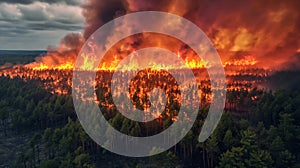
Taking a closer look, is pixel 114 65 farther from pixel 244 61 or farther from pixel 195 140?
pixel 195 140

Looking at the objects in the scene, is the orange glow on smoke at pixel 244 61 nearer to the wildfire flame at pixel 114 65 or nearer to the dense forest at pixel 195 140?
the wildfire flame at pixel 114 65

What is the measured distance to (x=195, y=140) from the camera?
2196 inches

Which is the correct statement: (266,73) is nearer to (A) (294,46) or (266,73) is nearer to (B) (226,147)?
(A) (294,46)

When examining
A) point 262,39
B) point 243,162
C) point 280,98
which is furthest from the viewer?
point 262,39

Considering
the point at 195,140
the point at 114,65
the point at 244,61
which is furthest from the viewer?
the point at 114,65

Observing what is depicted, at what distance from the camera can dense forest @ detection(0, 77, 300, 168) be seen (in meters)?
46.5

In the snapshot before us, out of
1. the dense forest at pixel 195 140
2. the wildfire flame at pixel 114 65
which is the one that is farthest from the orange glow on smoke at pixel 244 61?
the dense forest at pixel 195 140

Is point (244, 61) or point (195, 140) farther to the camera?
point (244, 61)

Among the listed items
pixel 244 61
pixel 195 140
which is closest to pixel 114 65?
pixel 244 61

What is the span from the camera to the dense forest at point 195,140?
4650 centimetres

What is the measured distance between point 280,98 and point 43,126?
6832 cm

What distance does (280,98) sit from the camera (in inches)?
2758

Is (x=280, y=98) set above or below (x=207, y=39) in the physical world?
below

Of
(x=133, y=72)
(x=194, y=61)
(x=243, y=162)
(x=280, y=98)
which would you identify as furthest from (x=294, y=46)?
(x=243, y=162)
